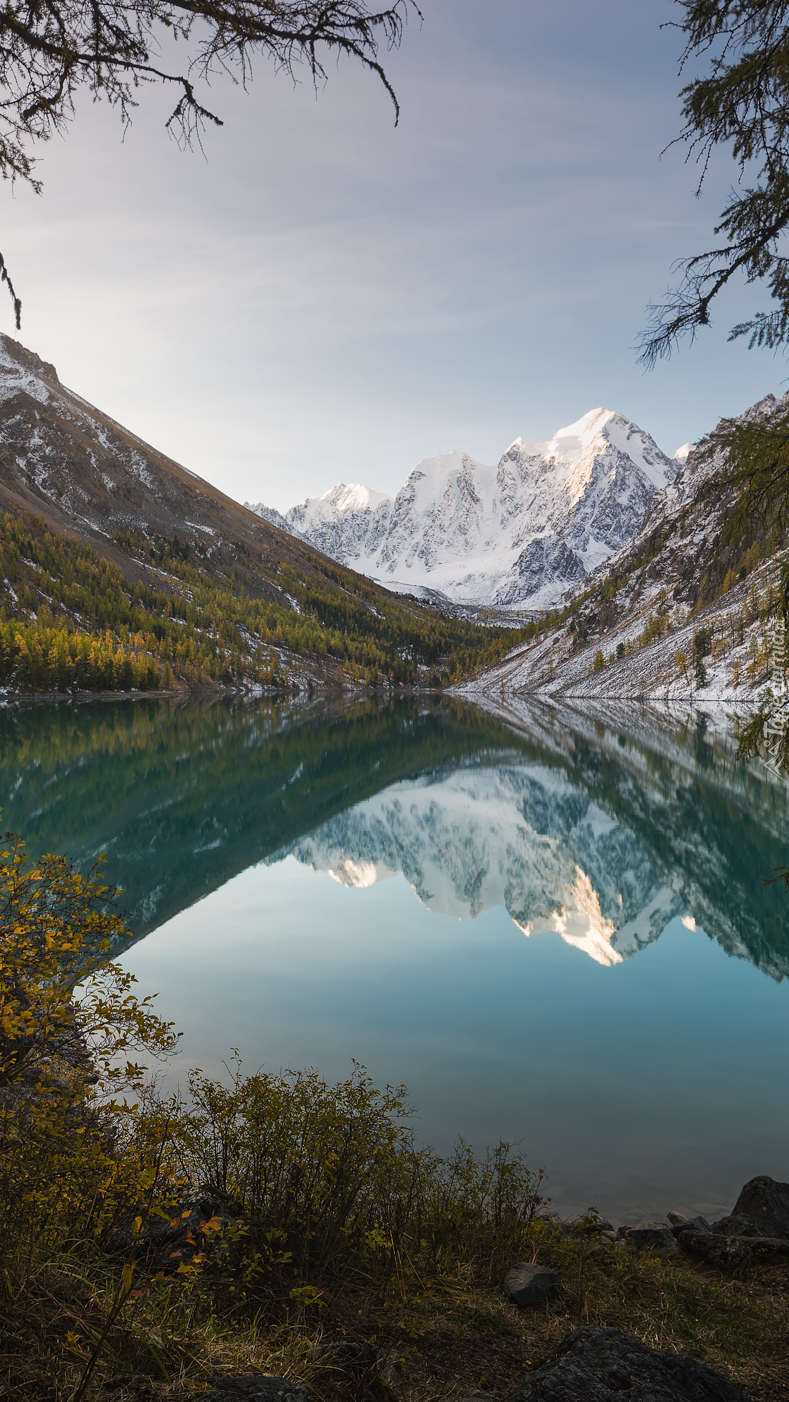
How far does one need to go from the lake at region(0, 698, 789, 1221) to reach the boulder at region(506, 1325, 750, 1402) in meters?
6.65

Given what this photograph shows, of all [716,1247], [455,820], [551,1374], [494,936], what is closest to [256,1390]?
[551,1374]

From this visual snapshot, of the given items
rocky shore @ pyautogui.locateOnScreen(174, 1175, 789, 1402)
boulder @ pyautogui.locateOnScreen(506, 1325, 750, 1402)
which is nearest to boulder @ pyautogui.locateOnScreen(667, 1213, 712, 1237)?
rocky shore @ pyautogui.locateOnScreen(174, 1175, 789, 1402)

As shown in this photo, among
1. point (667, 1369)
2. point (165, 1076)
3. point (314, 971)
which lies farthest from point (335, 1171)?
point (314, 971)

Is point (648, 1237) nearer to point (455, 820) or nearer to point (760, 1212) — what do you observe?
point (760, 1212)

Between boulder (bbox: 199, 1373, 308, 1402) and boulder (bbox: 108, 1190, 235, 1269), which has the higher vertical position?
boulder (bbox: 199, 1373, 308, 1402)

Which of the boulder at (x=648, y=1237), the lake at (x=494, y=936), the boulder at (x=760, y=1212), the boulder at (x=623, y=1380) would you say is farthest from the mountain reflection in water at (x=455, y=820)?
the boulder at (x=623, y=1380)

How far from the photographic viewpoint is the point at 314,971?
23.6 meters

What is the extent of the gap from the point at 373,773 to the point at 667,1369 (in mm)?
65829

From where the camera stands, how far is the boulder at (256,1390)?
190 inches

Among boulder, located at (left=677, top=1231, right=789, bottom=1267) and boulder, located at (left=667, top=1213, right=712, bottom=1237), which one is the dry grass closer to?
boulder, located at (left=677, top=1231, right=789, bottom=1267)

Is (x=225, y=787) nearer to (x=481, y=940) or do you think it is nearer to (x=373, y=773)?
(x=373, y=773)

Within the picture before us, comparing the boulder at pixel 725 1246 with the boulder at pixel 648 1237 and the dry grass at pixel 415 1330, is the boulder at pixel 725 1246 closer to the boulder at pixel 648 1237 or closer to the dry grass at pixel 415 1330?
the dry grass at pixel 415 1330

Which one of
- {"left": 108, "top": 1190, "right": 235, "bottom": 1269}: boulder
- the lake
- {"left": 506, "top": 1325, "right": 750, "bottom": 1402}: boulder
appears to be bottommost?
{"left": 108, "top": 1190, "right": 235, "bottom": 1269}: boulder

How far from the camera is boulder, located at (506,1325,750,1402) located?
5199mm
